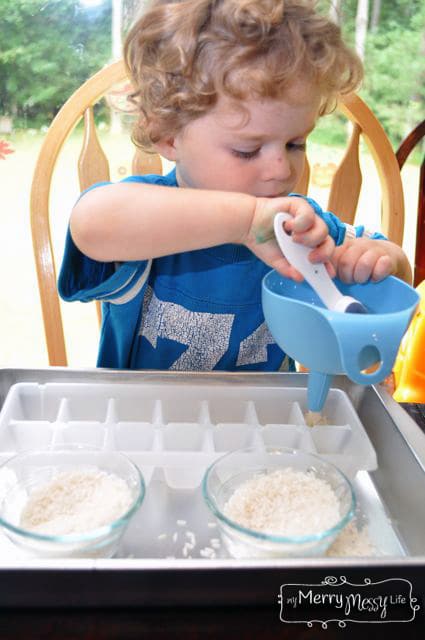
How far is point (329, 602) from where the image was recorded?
48 centimetres

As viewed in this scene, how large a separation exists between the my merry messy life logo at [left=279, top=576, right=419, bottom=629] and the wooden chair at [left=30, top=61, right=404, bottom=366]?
0.84 m

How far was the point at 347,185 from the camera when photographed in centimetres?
126

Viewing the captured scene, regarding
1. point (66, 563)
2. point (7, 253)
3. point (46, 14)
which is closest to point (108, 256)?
point (66, 563)

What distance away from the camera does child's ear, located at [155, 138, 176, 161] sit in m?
0.87

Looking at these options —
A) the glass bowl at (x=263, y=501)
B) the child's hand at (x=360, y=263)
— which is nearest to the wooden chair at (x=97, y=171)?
the child's hand at (x=360, y=263)

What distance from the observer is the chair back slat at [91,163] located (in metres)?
1.17

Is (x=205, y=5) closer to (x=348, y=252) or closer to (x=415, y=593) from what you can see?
(x=348, y=252)

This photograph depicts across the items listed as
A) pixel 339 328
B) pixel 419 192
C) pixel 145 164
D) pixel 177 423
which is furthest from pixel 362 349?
pixel 419 192

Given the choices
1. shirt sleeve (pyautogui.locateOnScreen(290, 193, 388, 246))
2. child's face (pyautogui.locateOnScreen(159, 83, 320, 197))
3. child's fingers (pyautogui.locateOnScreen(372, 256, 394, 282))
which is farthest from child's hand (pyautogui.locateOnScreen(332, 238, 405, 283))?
shirt sleeve (pyautogui.locateOnScreen(290, 193, 388, 246))

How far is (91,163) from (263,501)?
0.81 metres

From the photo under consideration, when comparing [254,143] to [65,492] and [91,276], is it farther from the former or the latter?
[65,492]

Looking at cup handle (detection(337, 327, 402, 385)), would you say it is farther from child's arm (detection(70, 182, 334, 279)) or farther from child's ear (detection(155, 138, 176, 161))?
child's ear (detection(155, 138, 176, 161))

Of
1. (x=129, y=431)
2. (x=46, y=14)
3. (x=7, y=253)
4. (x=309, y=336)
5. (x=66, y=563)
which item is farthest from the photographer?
(x=7, y=253)

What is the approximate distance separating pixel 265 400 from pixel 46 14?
167 centimetres
